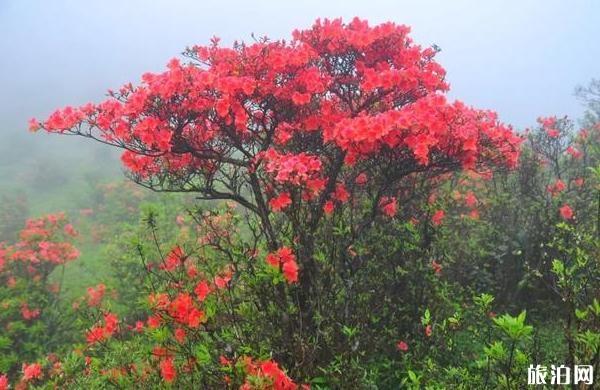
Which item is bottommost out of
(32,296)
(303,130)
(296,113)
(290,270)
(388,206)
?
(290,270)

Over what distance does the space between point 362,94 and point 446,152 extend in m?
1.24

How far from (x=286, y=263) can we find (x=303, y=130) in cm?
151

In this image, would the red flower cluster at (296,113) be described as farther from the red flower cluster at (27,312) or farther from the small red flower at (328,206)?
the red flower cluster at (27,312)

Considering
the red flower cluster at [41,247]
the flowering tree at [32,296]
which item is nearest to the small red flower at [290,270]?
the flowering tree at [32,296]

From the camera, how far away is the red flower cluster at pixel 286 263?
13.6ft

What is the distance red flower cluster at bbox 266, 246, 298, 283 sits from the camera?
415 centimetres

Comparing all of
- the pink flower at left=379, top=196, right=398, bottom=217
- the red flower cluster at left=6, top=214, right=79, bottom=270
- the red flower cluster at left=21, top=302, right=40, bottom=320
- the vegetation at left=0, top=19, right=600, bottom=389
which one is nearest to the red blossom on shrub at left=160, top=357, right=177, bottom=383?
the vegetation at left=0, top=19, right=600, bottom=389

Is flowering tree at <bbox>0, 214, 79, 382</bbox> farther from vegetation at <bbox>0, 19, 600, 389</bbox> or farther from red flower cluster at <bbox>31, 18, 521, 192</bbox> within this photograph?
red flower cluster at <bbox>31, 18, 521, 192</bbox>

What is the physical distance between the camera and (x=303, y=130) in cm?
492

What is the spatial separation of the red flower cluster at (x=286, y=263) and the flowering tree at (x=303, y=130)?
1 centimetres

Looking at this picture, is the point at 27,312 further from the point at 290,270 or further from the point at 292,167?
the point at 292,167

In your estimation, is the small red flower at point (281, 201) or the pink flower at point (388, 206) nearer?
the small red flower at point (281, 201)

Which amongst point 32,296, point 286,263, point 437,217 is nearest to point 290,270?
point 286,263

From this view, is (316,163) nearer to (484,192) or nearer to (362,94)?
(362,94)
